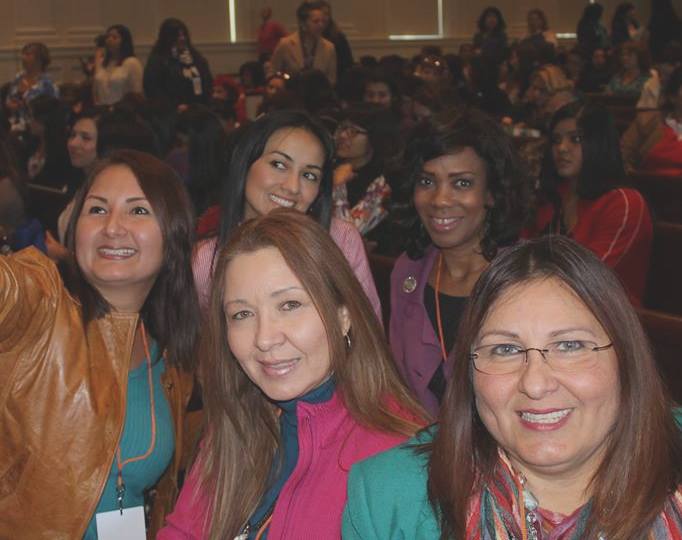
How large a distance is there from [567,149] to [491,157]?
156cm

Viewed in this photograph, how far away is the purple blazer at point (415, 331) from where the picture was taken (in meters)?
3.49

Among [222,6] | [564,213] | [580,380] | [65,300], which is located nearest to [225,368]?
[65,300]

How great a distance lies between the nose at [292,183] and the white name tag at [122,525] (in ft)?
3.99

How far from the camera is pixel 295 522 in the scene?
95.5 inches

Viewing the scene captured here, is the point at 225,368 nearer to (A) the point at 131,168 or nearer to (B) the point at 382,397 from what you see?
(B) the point at 382,397

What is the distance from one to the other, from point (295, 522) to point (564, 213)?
2956mm

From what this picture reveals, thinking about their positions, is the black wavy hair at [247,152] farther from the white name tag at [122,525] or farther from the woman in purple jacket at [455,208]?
the white name tag at [122,525]

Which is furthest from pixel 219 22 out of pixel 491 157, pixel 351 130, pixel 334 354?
pixel 334 354

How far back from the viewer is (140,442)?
119 inches

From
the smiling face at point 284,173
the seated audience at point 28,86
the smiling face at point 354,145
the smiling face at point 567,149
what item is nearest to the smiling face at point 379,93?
the smiling face at point 354,145

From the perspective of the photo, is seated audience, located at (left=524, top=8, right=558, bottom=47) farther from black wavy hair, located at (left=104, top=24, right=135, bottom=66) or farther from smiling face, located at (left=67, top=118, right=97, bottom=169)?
smiling face, located at (left=67, top=118, right=97, bottom=169)

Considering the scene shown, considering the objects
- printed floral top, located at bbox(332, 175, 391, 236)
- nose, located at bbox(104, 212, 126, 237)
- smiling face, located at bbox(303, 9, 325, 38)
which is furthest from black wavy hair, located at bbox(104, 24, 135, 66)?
nose, located at bbox(104, 212, 126, 237)

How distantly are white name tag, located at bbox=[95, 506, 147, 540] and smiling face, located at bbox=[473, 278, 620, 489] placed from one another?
1301 millimetres

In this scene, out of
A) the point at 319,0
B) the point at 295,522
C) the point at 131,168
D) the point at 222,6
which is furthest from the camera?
the point at 222,6
